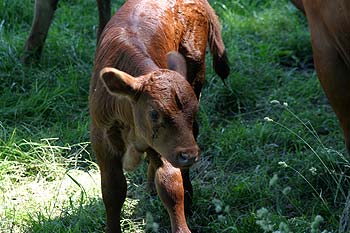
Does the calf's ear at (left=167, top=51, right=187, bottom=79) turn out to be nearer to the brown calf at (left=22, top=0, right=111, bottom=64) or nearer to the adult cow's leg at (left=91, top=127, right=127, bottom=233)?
the adult cow's leg at (left=91, top=127, right=127, bottom=233)

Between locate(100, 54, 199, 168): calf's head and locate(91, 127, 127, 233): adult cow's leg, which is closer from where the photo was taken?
locate(100, 54, 199, 168): calf's head

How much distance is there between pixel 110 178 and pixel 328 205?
1.47 metres

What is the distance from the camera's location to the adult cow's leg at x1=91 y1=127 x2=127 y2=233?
495cm

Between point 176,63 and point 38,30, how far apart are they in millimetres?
2978

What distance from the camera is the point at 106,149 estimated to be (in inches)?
194

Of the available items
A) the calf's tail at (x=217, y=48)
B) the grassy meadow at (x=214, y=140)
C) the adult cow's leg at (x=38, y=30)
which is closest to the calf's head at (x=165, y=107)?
the grassy meadow at (x=214, y=140)

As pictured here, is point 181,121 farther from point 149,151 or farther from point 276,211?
point 276,211

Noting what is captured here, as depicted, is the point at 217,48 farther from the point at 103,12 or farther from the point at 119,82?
the point at 103,12

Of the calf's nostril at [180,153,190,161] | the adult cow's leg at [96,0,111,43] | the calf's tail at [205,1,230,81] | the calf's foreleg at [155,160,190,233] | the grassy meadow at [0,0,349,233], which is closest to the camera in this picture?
the calf's nostril at [180,153,190,161]

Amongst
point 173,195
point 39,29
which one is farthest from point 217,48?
point 39,29

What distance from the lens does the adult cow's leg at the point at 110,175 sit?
16.2ft

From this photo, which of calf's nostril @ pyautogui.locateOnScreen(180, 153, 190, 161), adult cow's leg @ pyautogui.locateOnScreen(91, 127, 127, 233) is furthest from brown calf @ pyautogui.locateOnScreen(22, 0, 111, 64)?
calf's nostril @ pyautogui.locateOnScreen(180, 153, 190, 161)

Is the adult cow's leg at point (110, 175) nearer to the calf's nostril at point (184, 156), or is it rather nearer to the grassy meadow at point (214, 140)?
the grassy meadow at point (214, 140)

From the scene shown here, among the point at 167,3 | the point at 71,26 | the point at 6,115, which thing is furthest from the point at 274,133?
the point at 71,26
